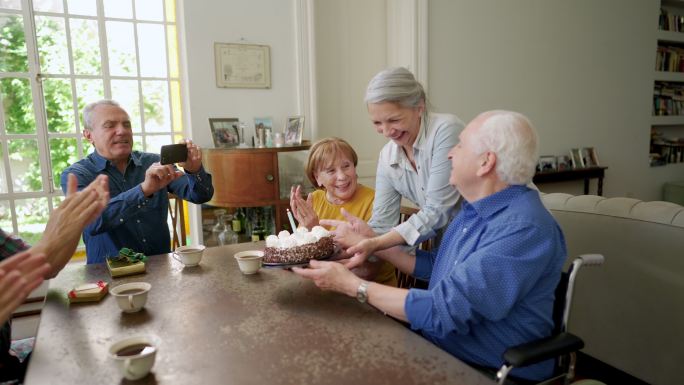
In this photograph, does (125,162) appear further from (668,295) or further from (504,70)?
(504,70)

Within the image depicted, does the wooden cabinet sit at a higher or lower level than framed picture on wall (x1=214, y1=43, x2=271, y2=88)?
lower

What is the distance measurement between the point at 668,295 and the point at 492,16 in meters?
3.36

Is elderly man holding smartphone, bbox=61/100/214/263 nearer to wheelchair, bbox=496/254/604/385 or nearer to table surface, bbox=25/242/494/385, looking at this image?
table surface, bbox=25/242/494/385

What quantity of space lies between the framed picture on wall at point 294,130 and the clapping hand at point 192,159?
134 centimetres

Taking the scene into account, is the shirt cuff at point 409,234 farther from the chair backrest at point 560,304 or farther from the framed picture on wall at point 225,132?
the framed picture on wall at point 225,132

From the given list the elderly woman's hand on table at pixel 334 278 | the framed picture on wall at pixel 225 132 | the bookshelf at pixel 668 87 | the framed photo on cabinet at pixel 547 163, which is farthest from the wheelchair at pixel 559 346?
the bookshelf at pixel 668 87

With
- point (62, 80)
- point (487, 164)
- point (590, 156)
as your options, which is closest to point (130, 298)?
point (487, 164)

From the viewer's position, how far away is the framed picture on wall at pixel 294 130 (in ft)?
11.8

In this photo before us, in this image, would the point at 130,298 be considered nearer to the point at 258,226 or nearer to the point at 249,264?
the point at 249,264

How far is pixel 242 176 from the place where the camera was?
3154 millimetres

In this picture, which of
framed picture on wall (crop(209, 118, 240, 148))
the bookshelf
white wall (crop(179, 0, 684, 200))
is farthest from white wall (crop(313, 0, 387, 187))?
the bookshelf

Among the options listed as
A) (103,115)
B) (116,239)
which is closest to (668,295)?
(116,239)

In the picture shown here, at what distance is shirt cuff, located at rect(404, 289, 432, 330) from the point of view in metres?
1.16

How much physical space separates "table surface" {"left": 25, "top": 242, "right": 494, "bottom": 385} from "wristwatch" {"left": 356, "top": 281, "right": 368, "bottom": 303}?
0.04 m
